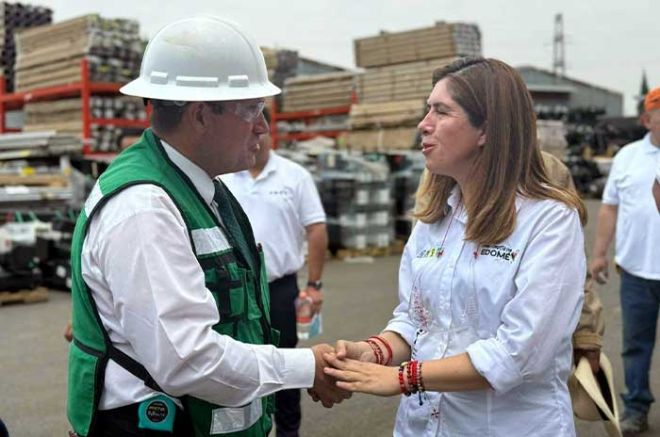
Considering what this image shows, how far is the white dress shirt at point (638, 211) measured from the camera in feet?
16.2

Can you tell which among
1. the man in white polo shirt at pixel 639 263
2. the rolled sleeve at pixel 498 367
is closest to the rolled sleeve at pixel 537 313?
the rolled sleeve at pixel 498 367

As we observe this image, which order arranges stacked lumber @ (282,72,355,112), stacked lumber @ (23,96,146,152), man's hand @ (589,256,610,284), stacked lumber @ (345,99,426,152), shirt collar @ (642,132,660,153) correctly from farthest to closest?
stacked lumber @ (282,72,355,112), stacked lumber @ (345,99,426,152), stacked lumber @ (23,96,146,152), man's hand @ (589,256,610,284), shirt collar @ (642,132,660,153)

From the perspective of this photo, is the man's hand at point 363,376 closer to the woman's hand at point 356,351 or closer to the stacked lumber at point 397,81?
the woman's hand at point 356,351

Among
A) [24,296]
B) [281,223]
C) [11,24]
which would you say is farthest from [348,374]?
[11,24]

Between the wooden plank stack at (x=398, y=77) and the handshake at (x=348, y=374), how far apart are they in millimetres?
13151

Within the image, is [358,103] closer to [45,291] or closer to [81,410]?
[45,291]

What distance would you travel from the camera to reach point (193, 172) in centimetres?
217

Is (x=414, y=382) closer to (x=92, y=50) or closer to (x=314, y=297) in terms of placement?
(x=314, y=297)

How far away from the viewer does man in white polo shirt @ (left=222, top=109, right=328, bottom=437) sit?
182 inches

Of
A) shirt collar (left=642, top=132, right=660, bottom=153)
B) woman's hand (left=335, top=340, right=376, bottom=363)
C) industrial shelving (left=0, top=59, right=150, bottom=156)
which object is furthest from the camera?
industrial shelving (left=0, top=59, right=150, bottom=156)

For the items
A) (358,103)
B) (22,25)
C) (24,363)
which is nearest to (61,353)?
(24,363)

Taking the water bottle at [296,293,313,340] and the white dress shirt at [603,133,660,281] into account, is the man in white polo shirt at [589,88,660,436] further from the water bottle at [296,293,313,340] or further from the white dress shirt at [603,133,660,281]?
the water bottle at [296,293,313,340]

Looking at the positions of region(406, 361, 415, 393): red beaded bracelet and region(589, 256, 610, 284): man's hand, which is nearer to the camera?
region(406, 361, 415, 393): red beaded bracelet

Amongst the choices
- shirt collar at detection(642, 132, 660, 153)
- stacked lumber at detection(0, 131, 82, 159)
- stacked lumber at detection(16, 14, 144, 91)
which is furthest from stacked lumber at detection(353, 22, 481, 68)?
shirt collar at detection(642, 132, 660, 153)
